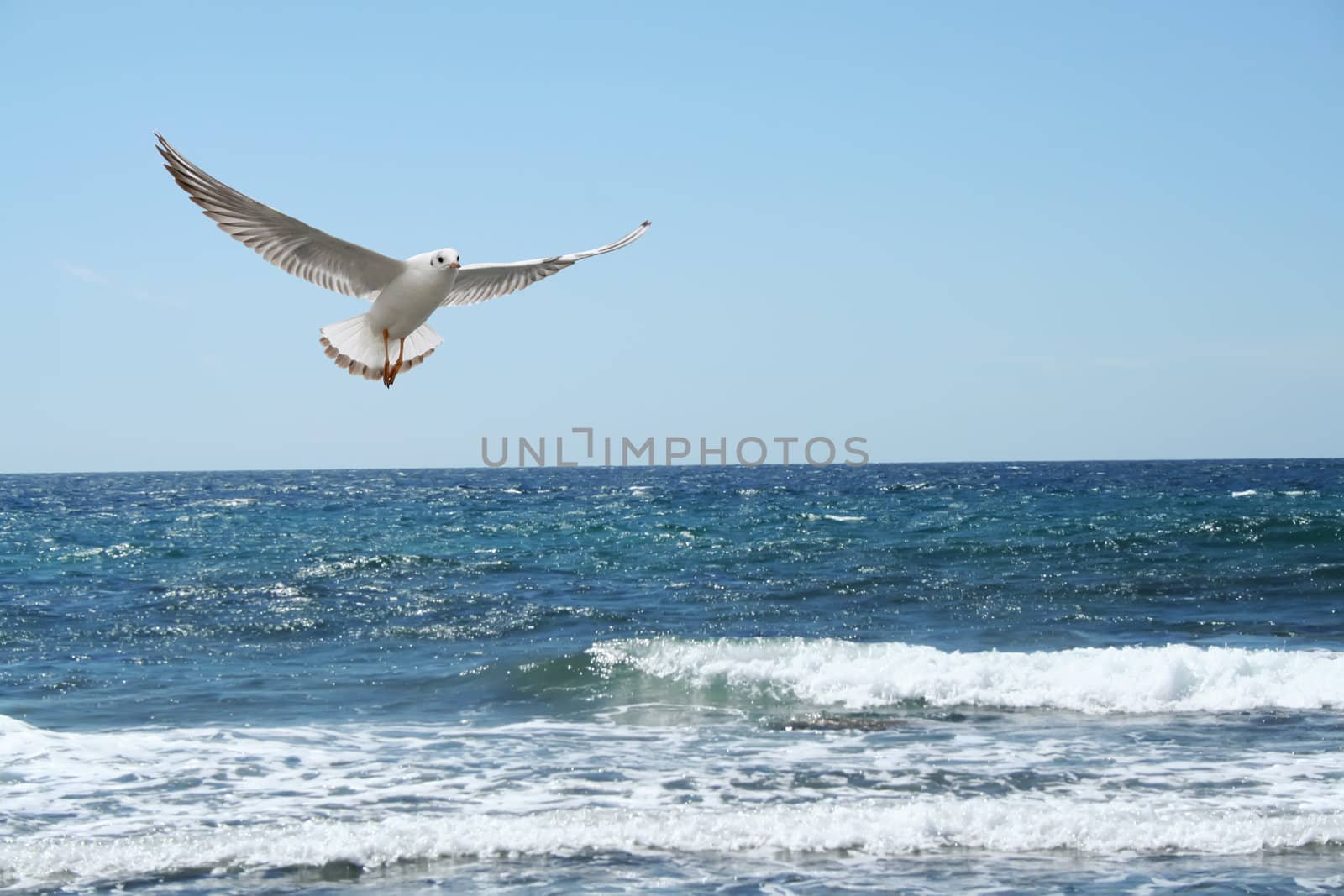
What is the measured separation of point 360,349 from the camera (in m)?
5.91

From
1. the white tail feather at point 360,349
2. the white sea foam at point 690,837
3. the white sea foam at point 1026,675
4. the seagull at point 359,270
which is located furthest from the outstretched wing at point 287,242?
the white sea foam at point 1026,675

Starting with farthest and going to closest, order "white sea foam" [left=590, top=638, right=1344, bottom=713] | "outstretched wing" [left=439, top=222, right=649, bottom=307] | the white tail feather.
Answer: "white sea foam" [left=590, top=638, right=1344, bottom=713] → "outstretched wing" [left=439, top=222, right=649, bottom=307] → the white tail feather

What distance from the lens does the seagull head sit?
5328mm

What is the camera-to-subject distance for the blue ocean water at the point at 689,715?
6703 mm

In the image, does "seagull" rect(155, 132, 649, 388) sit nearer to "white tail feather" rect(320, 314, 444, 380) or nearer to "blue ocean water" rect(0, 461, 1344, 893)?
"white tail feather" rect(320, 314, 444, 380)

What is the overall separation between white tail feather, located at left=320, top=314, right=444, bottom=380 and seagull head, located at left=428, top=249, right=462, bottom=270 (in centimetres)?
52

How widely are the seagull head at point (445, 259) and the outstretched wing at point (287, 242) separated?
45 centimetres

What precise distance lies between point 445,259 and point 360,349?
819 millimetres

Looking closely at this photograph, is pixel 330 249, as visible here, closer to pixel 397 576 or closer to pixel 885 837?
pixel 885 837

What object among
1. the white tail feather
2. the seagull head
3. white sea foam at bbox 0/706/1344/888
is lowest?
white sea foam at bbox 0/706/1344/888

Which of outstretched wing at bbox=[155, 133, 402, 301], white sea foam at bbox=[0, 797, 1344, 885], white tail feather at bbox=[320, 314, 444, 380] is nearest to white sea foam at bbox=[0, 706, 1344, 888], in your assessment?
white sea foam at bbox=[0, 797, 1344, 885]

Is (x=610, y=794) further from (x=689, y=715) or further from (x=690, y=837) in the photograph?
(x=689, y=715)

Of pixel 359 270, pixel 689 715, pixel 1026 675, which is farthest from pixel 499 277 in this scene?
pixel 1026 675

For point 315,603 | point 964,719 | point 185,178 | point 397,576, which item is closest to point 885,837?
point 964,719
